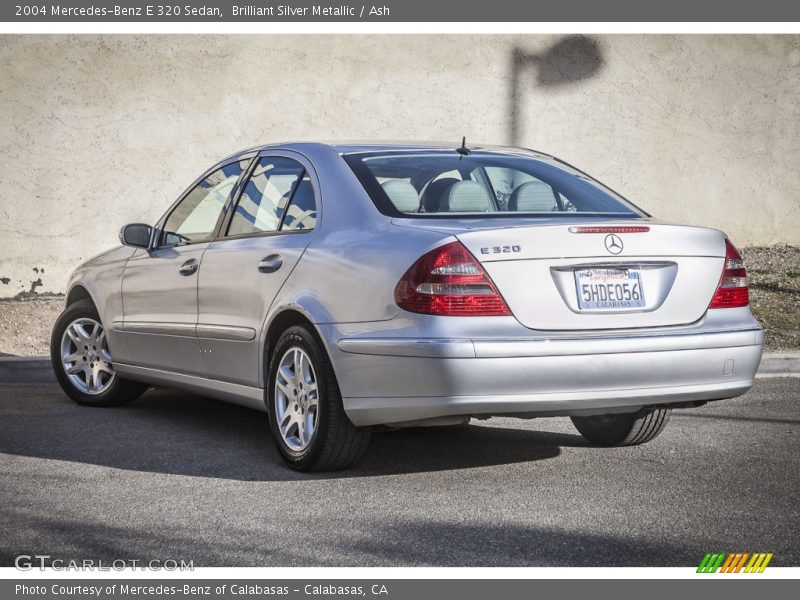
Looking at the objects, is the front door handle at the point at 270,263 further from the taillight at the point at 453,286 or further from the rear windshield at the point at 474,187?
the taillight at the point at 453,286

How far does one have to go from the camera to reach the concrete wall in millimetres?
11977

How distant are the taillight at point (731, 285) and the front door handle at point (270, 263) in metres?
2.01

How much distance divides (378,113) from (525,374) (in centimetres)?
852

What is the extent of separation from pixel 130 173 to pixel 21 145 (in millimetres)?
1124

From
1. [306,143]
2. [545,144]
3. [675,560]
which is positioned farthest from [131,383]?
[545,144]

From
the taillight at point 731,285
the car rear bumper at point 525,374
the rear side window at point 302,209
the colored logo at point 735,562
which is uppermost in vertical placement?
the rear side window at point 302,209

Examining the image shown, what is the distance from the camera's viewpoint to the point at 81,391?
303 inches

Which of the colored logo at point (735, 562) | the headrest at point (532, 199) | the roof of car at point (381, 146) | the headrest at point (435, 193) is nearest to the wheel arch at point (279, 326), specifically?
the headrest at point (435, 193)

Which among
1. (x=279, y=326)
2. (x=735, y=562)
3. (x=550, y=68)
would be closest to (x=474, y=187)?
(x=279, y=326)

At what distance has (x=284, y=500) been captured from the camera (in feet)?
16.1

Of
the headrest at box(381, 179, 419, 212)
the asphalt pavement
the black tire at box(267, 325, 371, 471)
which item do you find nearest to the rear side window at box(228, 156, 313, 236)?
the headrest at box(381, 179, 419, 212)

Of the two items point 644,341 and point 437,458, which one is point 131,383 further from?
point 644,341

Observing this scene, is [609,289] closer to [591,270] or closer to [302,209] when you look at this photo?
[591,270]

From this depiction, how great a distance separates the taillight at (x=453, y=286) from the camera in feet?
15.3
